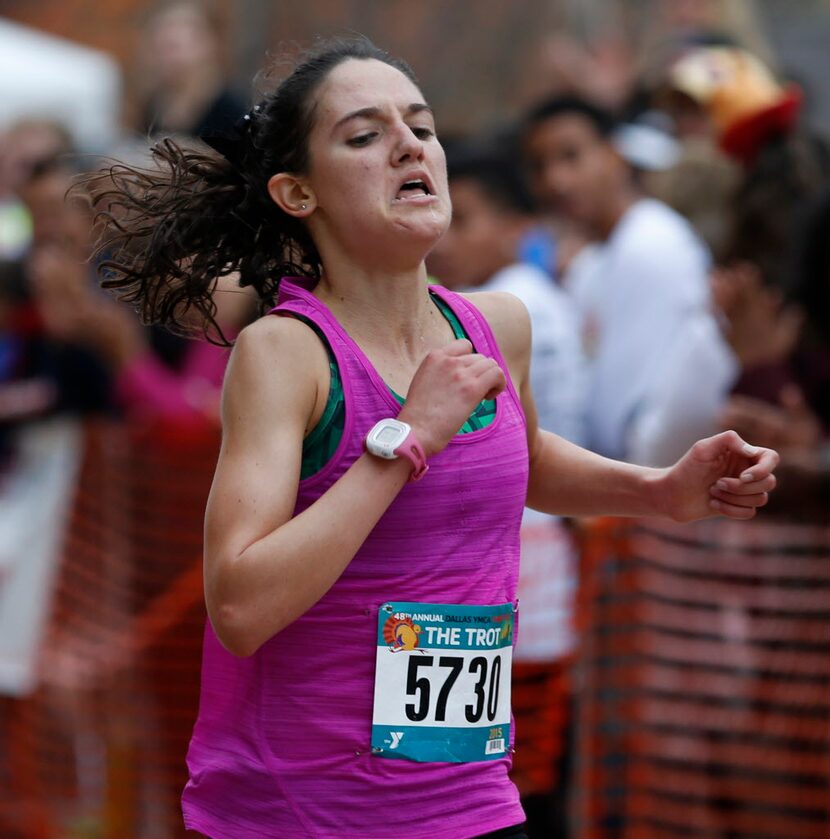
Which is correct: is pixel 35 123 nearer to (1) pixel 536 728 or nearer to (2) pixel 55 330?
(2) pixel 55 330

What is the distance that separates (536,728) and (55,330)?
2548mm

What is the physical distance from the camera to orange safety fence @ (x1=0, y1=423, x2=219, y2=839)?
6.21m

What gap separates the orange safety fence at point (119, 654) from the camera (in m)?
6.21

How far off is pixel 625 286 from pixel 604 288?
12 centimetres

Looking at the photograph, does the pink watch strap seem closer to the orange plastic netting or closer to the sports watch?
the sports watch

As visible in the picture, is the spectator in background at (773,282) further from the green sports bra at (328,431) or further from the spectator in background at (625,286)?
the green sports bra at (328,431)

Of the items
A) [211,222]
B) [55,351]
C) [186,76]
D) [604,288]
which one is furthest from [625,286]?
[211,222]

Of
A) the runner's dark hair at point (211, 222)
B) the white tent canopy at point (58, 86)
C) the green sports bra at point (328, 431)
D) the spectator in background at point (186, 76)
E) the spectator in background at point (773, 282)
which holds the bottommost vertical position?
the green sports bra at point (328, 431)

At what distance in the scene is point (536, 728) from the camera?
5363 mm

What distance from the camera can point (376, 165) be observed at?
2.75 m

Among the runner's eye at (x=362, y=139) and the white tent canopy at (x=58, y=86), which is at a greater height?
the white tent canopy at (x=58, y=86)

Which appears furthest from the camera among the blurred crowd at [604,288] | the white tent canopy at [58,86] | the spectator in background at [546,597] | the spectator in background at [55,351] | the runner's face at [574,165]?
the white tent canopy at [58,86]

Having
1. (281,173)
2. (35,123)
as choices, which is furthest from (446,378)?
(35,123)

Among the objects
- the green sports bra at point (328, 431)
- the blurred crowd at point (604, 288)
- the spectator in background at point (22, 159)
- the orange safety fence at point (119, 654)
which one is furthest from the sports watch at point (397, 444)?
the spectator in background at point (22, 159)
